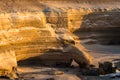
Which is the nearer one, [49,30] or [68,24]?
[49,30]

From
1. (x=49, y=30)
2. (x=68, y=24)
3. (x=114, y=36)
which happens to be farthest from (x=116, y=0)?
(x=49, y=30)

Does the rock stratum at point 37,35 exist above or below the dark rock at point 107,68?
above

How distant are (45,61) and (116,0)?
12753mm

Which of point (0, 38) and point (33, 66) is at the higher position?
point (0, 38)

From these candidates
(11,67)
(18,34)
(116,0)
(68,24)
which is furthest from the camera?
(116,0)

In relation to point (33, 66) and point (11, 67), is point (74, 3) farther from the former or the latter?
point (11, 67)

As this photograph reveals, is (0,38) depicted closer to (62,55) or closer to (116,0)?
(62,55)

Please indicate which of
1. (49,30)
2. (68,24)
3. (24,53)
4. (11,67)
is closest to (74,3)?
(68,24)

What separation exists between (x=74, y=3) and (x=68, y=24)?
377cm

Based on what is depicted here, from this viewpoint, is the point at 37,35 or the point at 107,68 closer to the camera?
the point at 107,68

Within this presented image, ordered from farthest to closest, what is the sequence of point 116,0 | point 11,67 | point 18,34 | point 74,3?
point 116,0 → point 74,3 → point 18,34 → point 11,67

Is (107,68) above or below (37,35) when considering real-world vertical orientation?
below

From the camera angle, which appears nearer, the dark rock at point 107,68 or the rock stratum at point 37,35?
the rock stratum at point 37,35

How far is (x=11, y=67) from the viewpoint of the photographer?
25.2 metres
